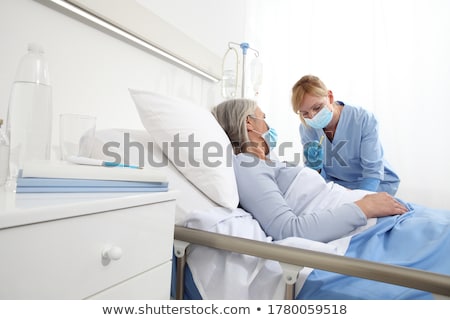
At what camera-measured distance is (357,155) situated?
177 cm

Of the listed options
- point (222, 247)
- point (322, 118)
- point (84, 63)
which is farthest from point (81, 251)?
point (322, 118)

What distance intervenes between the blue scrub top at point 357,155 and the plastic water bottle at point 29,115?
1.54 metres

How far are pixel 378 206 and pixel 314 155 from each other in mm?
885

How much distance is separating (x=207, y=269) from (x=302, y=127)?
4.81 ft

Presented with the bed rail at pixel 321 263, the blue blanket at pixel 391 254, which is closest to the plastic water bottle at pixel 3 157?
the bed rail at pixel 321 263

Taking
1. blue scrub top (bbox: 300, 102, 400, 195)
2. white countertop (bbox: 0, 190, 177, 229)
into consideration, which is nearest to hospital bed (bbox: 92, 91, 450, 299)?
white countertop (bbox: 0, 190, 177, 229)

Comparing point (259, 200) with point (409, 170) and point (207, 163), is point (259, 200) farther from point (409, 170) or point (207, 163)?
point (409, 170)

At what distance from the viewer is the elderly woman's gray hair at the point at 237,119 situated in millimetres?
1228

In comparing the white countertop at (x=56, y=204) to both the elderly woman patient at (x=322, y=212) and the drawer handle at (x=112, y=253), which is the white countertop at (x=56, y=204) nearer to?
the drawer handle at (x=112, y=253)

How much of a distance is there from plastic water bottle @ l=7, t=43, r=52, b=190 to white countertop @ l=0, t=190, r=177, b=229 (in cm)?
19

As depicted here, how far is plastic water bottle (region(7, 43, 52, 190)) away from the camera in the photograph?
2.12ft

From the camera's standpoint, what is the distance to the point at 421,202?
1.89m

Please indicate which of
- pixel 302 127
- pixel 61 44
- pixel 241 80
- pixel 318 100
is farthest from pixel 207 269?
pixel 241 80

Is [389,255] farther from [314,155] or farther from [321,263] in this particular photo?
[314,155]
